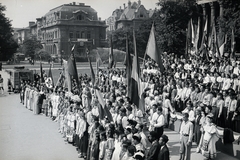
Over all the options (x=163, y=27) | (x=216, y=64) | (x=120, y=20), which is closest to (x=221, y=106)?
(x=216, y=64)

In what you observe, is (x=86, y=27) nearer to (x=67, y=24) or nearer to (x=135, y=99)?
(x=67, y=24)

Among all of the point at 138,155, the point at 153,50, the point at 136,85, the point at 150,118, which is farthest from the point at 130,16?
the point at 138,155

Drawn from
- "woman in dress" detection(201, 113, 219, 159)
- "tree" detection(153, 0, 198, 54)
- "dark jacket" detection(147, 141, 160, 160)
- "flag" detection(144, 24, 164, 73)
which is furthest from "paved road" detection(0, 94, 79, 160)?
"tree" detection(153, 0, 198, 54)

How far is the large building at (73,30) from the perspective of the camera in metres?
70.6

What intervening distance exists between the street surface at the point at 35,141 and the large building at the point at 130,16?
55.8m

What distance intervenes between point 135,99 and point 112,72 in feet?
39.5

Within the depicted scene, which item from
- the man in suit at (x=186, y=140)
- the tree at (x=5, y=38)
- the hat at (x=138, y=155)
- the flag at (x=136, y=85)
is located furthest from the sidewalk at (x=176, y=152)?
the tree at (x=5, y=38)

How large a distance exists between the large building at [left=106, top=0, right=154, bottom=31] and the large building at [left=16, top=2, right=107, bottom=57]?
581cm

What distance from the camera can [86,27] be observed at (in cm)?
7588

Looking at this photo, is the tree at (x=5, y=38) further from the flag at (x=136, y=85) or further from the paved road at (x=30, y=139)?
the flag at (x=136, y=85)

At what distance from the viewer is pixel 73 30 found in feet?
245

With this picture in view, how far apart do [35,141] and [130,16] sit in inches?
2844

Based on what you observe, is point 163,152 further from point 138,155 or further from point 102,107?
point 102,107

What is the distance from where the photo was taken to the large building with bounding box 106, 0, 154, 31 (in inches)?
2879
